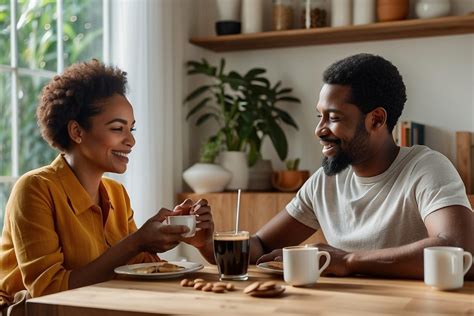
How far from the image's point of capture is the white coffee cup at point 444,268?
A: 5.20 feet

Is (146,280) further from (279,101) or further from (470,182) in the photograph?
(279,101)

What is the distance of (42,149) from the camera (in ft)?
11.4

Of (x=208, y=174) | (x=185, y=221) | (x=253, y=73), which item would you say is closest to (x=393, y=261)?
(x=185, y=221)

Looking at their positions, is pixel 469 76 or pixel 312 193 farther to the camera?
pixel 469 76

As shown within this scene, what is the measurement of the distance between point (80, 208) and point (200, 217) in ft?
1.15

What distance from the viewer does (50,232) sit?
6.47ft

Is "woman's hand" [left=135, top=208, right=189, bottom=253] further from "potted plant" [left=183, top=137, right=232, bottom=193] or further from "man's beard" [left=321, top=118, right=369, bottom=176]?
"potted plant" [left=183, top=137, right=232, bottom=193]

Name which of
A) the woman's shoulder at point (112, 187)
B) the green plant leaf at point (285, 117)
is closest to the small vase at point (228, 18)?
the green plant leaf at point (285, 117)

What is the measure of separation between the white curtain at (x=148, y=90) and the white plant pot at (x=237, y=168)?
32 centimetres

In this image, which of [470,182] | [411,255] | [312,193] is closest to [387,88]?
[312,193]

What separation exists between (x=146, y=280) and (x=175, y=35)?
8.19 feet

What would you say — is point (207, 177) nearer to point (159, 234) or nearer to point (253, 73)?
point (253, 73)

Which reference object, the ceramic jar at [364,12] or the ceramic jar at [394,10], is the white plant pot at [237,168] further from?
the ceramic jar at [394,10]

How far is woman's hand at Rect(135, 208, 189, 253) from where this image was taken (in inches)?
74.9
